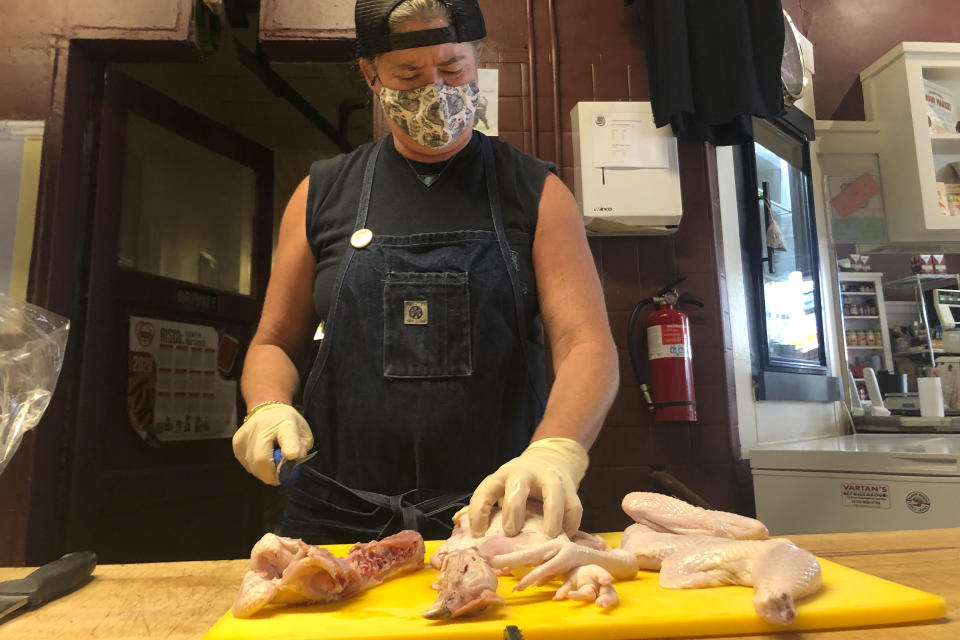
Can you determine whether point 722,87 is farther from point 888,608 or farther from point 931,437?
point 888,608

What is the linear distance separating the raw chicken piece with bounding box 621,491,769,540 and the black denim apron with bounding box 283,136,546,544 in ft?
1.30

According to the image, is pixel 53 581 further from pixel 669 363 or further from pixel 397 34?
pixel 669 363

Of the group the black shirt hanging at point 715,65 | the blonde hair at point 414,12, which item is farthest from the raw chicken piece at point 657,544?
the black shirt hanging at point 715,65

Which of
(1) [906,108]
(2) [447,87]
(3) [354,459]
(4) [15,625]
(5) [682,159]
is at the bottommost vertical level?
(4) [15,625]

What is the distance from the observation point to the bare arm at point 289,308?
168 centimetres

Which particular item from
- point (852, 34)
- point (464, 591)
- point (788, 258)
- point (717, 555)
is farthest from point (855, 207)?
point (464, 591)

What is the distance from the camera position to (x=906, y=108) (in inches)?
146

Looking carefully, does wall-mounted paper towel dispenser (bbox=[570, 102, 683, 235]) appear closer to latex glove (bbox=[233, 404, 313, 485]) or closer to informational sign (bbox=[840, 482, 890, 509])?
informational sign (bbox=[840, 482, 890, 509])

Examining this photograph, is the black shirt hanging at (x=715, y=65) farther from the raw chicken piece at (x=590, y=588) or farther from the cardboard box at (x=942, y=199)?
the raw chicken piece at (x=590, y=588)

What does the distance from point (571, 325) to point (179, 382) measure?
2612mm

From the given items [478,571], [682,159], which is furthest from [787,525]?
[478,571]

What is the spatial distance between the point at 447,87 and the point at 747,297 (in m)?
2.15

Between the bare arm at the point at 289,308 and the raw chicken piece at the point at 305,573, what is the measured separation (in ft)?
2.03

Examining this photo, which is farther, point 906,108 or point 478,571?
point 906,108
